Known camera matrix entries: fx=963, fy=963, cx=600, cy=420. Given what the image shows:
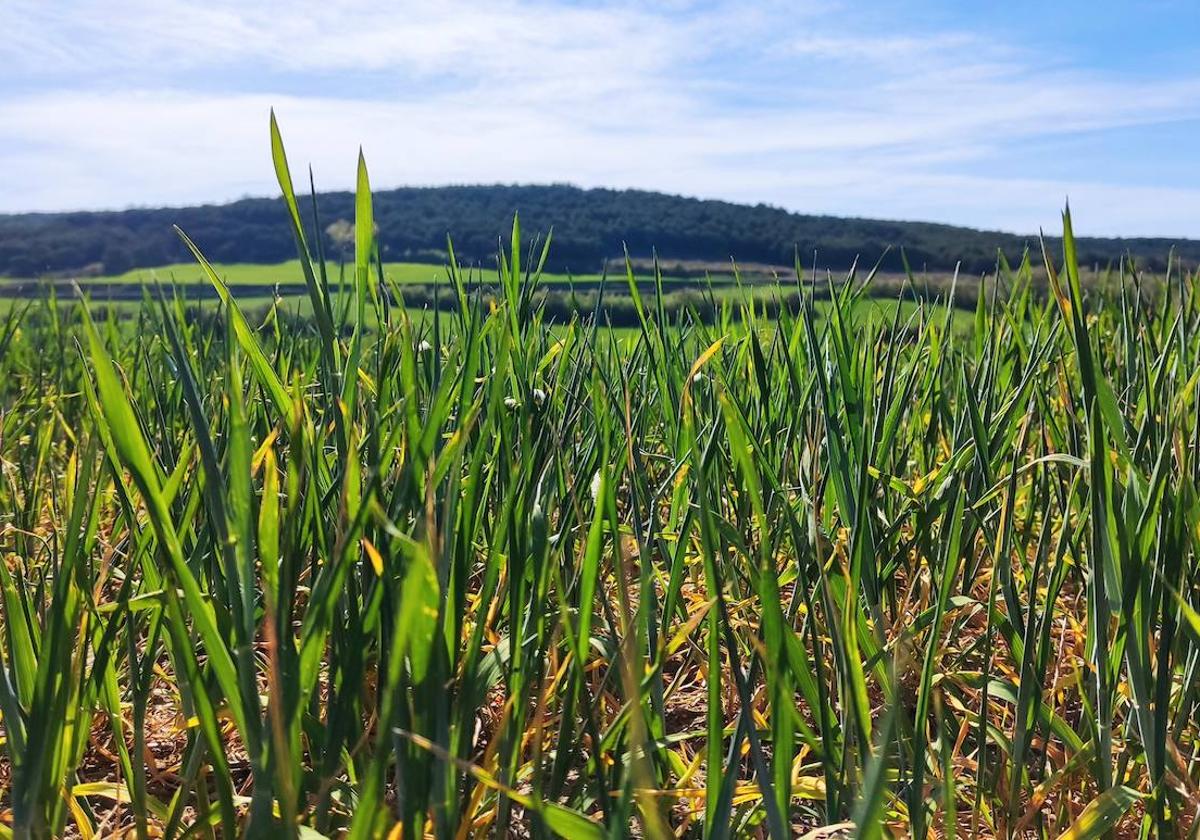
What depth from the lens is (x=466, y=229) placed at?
29.3 meters

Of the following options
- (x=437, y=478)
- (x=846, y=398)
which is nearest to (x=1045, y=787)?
(x=846, y=398)

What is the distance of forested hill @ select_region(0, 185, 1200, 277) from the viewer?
2388 centimetres

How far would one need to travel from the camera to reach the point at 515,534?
31.1 inches

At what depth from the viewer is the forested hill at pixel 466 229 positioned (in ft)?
78.3

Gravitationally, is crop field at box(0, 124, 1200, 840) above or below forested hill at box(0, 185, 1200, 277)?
below

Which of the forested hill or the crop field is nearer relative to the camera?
the crop field

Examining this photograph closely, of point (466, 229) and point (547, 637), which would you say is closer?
point (547, 637)

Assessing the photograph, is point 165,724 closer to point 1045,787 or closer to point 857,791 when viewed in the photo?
point 857,791

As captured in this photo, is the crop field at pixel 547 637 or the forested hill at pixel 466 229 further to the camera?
the forested hill at pixel 466 229

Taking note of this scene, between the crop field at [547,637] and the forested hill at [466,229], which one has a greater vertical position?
the forested hill at [466,229]

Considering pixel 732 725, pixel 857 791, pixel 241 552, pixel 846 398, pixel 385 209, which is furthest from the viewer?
pixel 385 209

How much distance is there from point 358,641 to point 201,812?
19cm

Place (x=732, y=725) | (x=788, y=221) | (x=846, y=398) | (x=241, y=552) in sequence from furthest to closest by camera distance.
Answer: (x=788, y=221)
(x=846, y=398)
(x=732, y=725)
(x=241, y=552)

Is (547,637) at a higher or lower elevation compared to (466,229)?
lower
